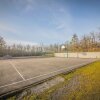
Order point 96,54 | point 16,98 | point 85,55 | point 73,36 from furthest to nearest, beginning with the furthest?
point 73,36
point 85,55
point 96,54
point 16,98

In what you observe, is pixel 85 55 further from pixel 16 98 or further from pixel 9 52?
pixel 16 98

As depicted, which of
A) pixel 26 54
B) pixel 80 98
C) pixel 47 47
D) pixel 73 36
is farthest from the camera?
pixel 47 47

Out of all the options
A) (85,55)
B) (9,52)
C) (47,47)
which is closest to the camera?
(85,55)

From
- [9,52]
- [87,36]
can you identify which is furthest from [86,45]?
[9,52]

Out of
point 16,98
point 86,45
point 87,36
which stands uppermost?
point 87,36

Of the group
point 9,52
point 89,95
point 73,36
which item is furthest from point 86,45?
point 89,95

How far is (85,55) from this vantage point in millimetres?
44156

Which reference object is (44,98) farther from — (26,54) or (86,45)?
(26,54)

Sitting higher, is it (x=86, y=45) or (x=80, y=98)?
(x=86, y=45)

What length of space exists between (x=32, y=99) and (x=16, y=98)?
2.49ft

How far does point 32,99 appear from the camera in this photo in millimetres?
4176

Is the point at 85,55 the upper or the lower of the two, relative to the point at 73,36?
lower

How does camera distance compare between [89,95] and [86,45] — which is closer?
[89,95]

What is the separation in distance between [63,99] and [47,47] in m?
103
